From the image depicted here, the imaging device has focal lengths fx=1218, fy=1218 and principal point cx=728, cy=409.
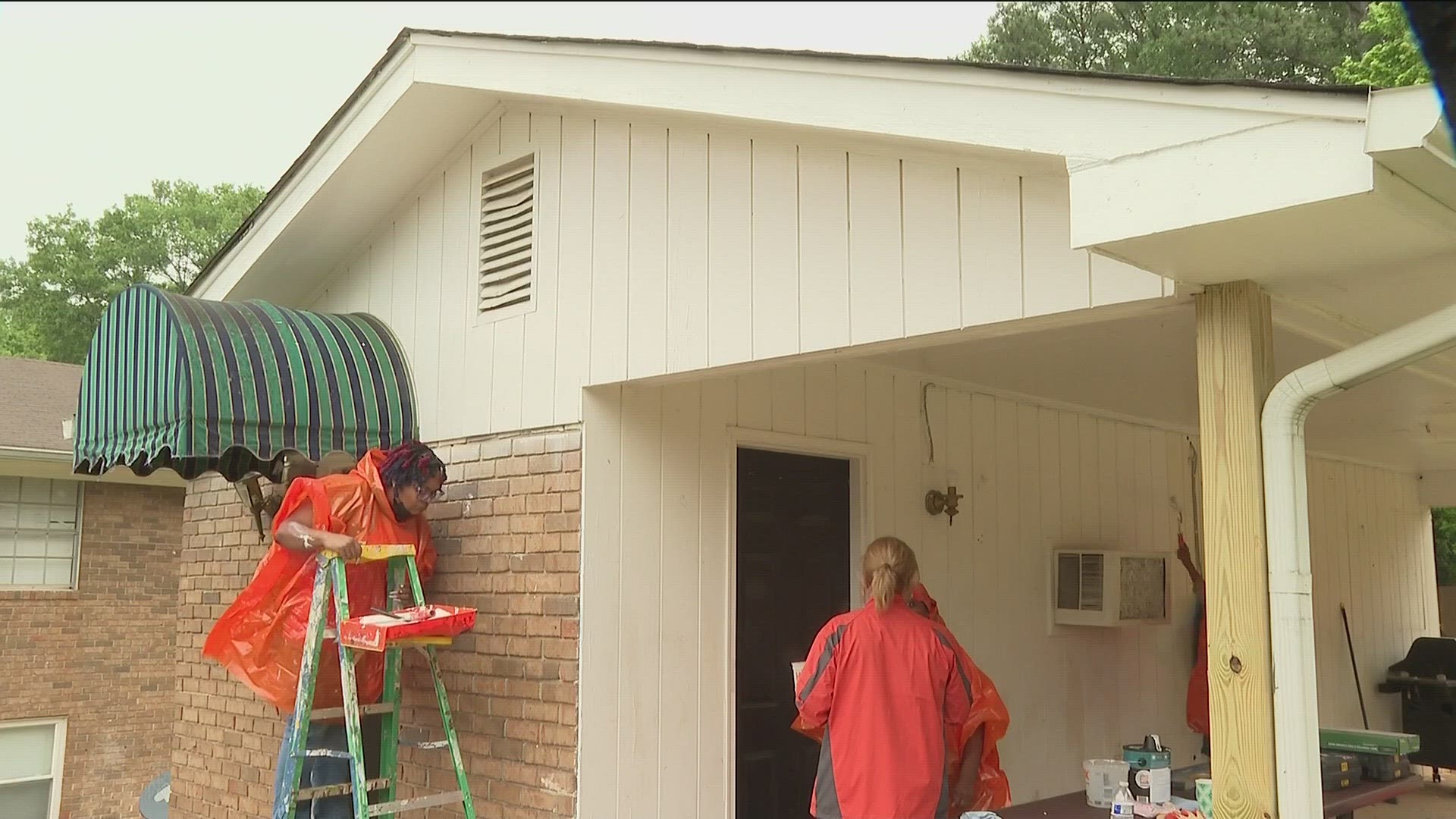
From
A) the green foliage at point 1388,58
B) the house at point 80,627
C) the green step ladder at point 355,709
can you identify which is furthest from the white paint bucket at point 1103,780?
the green foliage at point 1388,58

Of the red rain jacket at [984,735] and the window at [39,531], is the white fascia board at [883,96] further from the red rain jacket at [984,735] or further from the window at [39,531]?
the window at [39,531]

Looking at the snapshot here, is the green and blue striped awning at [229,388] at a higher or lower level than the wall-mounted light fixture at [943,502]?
higher

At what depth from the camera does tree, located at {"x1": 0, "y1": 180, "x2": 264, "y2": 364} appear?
31125 millimetres

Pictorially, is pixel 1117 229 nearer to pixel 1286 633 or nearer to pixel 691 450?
pixel 1286 633

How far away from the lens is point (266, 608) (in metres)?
4.96

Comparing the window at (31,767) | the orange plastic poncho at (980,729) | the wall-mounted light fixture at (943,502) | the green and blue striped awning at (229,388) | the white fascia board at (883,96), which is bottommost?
the window at (31,767)

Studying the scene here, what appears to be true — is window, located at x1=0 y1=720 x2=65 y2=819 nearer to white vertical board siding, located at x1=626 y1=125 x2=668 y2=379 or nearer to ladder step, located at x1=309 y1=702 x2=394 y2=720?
ladder step, located at x1=309 y1=702 x2=394 y2=720

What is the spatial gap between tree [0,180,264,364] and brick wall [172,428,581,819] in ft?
94.2

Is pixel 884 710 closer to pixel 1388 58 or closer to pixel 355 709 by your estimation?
pixel 355 709

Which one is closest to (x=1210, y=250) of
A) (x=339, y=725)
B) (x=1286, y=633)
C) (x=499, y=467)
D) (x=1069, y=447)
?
(x=1286, y=633)

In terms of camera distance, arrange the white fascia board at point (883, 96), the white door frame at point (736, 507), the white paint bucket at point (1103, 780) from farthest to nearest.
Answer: the white door frame at point (736, 507)
the white paint bucket at point (1103, 780)
the white fascia board at point (883, 96)

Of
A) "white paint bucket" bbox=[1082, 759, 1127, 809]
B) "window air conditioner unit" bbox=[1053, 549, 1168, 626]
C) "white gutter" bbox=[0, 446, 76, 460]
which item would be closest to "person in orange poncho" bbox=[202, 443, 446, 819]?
"white paint bucket" bbox=[1082, 759, 1127, 809]

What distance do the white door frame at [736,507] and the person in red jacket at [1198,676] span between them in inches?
99.4

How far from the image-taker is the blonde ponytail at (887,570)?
171 inches
